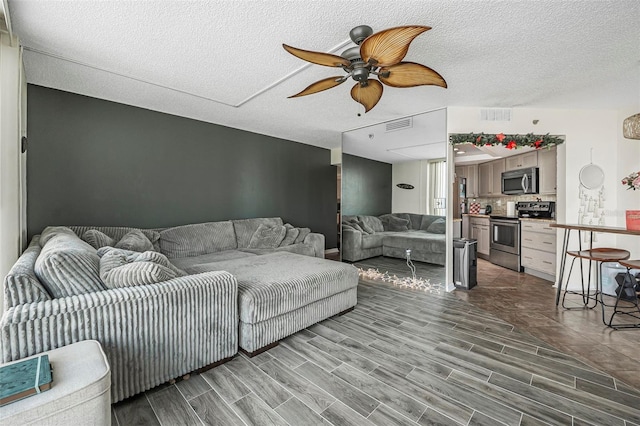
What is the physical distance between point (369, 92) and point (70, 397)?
2.72 metres

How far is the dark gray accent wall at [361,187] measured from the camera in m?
5.52

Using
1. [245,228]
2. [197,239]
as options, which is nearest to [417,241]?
[245,228]

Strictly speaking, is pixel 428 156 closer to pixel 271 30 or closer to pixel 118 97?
pixel 271 30

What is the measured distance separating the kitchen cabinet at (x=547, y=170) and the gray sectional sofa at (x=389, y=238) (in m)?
1.96

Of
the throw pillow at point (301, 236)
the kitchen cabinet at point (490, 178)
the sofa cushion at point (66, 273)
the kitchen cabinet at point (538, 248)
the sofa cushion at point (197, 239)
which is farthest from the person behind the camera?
the kitchen cabinet at point (490, 178)

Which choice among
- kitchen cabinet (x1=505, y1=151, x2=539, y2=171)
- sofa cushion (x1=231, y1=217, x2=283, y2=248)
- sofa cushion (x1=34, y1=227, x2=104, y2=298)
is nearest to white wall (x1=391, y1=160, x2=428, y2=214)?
kitchen cabinet (x1=505, y1=151, x2=539, y2=171)

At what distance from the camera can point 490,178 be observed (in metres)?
5.91

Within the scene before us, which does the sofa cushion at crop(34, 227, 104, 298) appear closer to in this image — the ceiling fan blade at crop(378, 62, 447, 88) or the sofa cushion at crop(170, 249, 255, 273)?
the sofa cushion at crop(170, 249, 255, 273)

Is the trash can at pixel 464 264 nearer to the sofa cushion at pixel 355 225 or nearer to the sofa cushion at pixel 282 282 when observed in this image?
the sofa cushion at pixel 282 282

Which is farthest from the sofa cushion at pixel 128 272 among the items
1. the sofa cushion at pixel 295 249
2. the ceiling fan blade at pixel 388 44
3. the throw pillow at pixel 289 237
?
the throw pillow at pixel 289 237

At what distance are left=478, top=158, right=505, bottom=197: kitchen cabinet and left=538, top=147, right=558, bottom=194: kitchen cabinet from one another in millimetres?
873

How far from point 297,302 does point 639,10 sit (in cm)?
334

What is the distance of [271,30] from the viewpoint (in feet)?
7.10

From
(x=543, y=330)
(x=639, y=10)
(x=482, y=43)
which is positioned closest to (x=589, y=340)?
(x=543, y=330)
